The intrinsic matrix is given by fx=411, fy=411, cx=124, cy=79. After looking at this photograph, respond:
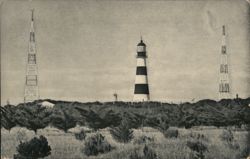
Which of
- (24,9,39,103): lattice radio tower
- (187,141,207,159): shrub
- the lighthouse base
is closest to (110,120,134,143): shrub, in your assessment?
the lighthouse base

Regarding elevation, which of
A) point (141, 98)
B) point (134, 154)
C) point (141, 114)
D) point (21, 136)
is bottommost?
point (134, 154)

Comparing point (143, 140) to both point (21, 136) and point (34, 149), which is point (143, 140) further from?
point (21, 136)

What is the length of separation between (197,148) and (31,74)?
4.26 feet

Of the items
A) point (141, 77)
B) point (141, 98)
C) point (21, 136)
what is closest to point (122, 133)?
point (141, 98)

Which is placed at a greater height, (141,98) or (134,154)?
(141,98)

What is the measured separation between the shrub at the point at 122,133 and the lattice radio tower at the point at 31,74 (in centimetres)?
61

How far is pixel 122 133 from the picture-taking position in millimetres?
2893

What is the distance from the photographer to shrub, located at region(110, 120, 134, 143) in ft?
9.48

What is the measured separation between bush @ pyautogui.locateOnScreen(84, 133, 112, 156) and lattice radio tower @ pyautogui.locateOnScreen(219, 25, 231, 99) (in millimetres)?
890

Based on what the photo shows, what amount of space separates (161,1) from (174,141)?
1006mm

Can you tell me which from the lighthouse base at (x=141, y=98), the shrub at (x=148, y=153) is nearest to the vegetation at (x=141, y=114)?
the lighthouse base at (x=141, y=98)

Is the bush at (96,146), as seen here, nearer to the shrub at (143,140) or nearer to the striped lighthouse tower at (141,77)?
the shrub at (143,140)

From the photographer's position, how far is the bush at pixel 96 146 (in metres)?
2.90

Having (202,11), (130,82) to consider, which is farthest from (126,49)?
(202,11)
